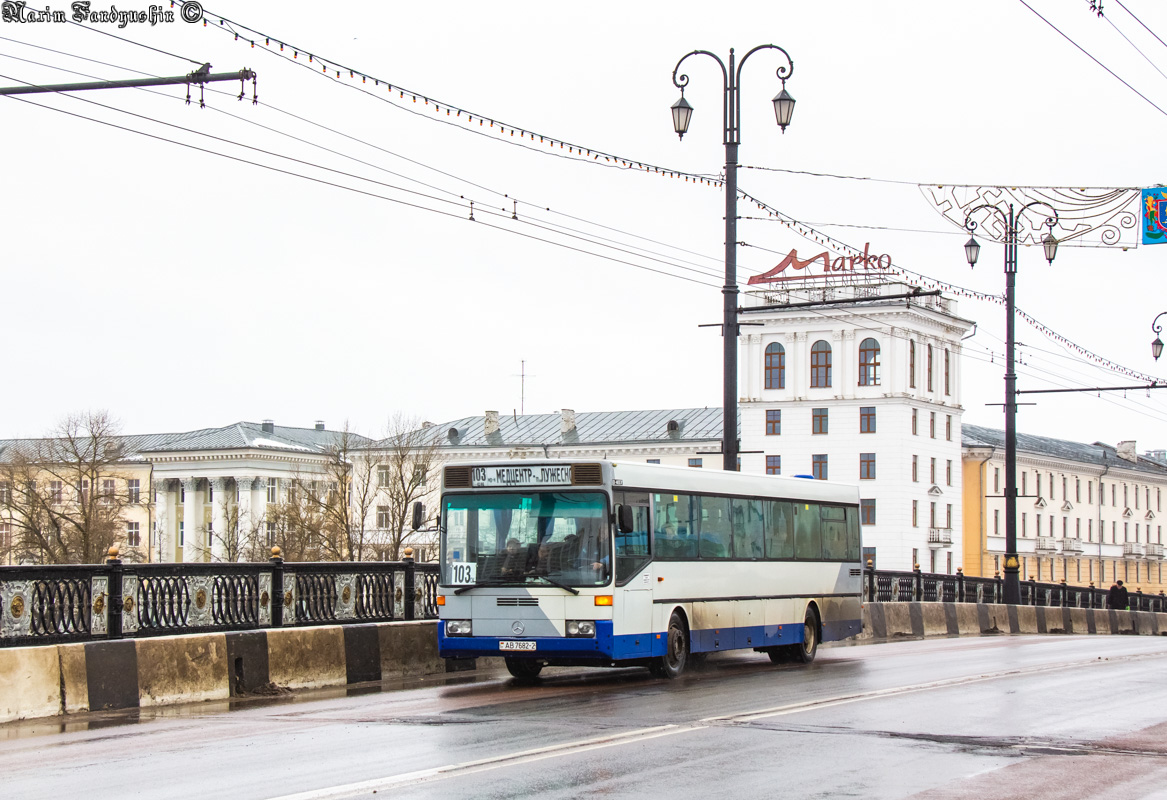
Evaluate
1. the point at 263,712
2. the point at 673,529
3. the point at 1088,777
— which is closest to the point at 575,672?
the point at 673,529

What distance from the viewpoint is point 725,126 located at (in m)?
25.5

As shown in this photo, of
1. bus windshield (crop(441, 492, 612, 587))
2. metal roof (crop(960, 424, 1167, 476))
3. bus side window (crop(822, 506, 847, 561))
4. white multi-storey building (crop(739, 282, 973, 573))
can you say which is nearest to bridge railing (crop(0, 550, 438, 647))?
bus windshield (crop(441, 492, 612, 587))

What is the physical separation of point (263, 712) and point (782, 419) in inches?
3855

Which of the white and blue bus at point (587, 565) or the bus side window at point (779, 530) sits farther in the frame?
the bus side window at point (779, 530)

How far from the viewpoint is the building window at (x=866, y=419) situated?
109 meters

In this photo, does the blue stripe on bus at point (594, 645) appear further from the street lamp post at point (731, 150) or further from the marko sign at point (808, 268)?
the marko sign at point (808, 268)

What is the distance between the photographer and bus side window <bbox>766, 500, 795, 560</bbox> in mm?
22094

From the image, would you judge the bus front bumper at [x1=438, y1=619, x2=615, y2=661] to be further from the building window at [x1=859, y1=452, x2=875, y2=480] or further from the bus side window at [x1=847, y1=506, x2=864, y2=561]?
the building window at [x1=859, y1=452, x2=875, y2=480]

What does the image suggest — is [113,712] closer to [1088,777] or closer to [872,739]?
[872,739]

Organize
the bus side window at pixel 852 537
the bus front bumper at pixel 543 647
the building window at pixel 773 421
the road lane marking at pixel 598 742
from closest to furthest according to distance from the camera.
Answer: the road lane marking at pixel 598 742, the bus front bumper at pixel 543 647, the bus side window at pixel 852 537, the building window at pixel 773 421

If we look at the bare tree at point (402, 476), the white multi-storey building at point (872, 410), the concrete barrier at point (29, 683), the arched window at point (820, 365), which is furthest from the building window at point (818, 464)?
the concrete barrier at point (29, 683)

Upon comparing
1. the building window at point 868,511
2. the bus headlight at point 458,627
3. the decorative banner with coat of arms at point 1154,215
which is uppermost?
the decorative banner with coat of arms at point 1154,215

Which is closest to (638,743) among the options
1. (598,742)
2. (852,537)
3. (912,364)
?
(598,742)

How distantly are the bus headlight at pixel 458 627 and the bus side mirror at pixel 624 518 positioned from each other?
2.15 m
